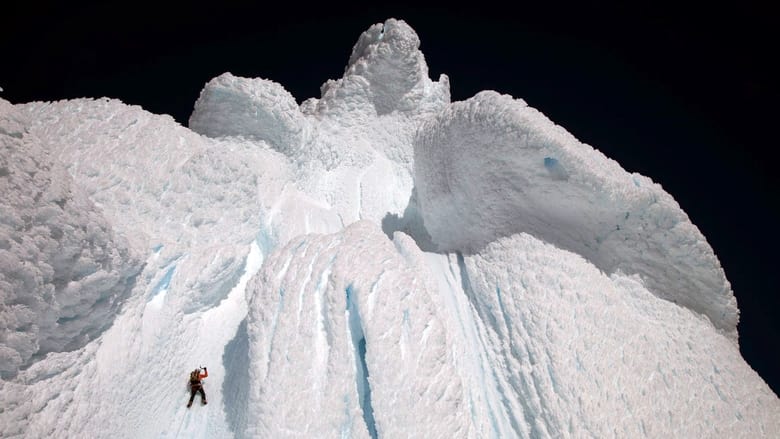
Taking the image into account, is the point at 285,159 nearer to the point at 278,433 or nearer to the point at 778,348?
the point at 278,433

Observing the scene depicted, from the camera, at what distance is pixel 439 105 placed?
13.3 ft

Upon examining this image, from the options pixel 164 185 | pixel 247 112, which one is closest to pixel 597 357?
pixel 164 185

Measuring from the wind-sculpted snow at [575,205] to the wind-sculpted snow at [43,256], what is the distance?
1.72 metres

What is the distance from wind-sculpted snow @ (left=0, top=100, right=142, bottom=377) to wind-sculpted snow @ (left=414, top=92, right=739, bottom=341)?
5.66 feet

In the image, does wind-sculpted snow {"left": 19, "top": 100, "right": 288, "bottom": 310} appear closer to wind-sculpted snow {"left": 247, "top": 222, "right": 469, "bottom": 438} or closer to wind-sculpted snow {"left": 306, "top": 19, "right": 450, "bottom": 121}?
wind-sculpted snow {"left": 247, "top": 222, "right": 469, "bottom": 438}

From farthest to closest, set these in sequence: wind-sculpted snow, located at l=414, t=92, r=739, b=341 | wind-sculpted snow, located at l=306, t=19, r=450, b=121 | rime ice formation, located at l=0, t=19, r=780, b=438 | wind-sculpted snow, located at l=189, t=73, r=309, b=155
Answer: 1. wind-sculpted snow, located at l=306, t=19, r=450, b=121
2. wind-sculpted snow, located at l=189, t=73, r=309, b=155
3. wind-sculpted snow, located at l=414, t=92, r=739, b=341
4. rime ice formation, located at l=0, t=19, r=780, b=438

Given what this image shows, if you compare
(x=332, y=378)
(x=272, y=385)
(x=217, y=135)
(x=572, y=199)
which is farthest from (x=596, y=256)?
(x=217, y=135)

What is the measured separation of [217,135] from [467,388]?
91.4 inches

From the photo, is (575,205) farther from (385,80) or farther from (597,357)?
(385,80)

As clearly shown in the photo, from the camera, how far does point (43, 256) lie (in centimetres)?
131

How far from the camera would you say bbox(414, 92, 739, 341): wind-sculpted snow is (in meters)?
1.96

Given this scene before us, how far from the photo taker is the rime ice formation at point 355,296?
1.41m

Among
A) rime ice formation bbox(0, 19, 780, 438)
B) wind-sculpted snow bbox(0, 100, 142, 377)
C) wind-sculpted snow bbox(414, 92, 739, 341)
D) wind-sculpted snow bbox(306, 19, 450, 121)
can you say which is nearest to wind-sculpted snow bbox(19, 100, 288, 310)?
rime ice formation bbox(0, 19, 780, 438)

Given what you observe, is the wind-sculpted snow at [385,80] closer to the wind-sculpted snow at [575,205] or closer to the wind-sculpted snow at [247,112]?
the wind-sculpted snow at [247,112]
